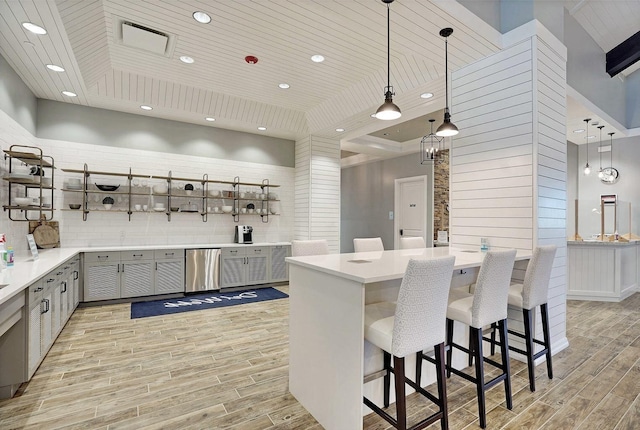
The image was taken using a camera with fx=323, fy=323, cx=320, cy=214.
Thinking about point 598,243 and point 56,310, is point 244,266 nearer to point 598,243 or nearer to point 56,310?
point 56,310

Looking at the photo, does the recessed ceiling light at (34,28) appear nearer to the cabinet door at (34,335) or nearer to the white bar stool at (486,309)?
the cabinet door at (34,335)

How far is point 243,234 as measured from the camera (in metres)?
5.95

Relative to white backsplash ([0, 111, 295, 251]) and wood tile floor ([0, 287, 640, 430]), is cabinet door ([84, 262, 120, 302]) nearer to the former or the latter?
white backsplash ([0, 111, 295, 251])

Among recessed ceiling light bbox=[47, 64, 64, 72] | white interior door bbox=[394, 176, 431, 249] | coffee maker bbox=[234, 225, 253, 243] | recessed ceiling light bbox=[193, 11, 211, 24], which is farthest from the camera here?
white interior door bbox=[394, 176, 431, 249]

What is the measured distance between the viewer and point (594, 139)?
22.0 ft

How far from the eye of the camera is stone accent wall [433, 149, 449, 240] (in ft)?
23.2

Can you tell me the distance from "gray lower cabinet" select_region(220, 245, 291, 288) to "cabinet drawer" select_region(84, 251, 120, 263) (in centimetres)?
153

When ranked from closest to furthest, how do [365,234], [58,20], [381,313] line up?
[381,313], [58,20], [365,234]

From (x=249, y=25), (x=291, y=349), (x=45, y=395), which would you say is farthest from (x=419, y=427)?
(x=249, y=25)

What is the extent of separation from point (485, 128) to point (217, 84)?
3.51 m

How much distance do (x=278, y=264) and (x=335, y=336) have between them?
4.25 meters

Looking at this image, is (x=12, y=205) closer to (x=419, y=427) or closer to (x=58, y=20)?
(x=58, y=20)

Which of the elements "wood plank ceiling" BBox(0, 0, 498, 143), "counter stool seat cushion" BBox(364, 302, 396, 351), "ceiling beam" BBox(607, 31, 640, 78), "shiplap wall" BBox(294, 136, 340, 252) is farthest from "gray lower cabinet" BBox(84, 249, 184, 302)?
"ceiling beam" BBox(607, 31, 640, 78)

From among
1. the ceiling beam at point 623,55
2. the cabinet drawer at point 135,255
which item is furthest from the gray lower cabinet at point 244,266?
the ceiling beam at point 623,55
